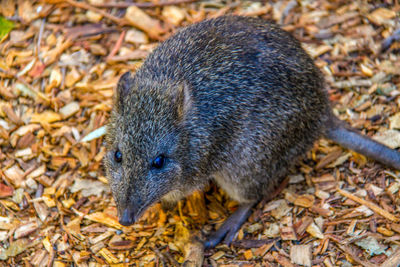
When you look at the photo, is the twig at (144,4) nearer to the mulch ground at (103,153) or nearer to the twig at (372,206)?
the mulch ground at (103,153)

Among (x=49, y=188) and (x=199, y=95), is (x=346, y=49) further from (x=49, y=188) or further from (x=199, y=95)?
(x=49, y=188)

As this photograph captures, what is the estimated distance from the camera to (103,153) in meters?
5.49

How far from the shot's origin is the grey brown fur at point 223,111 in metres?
4.40

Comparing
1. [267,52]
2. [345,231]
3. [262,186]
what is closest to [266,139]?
[262,186]

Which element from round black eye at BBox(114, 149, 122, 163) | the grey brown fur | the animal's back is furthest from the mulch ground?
round black eye at BBox(114, 149, 122, 163)

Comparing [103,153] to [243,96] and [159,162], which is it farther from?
[243,96]

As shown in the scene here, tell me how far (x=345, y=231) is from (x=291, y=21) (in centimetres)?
311

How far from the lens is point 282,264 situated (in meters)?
4.62

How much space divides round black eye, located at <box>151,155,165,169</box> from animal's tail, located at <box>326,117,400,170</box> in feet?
6.46

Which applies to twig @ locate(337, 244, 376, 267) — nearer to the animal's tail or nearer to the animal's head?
the animal's tail

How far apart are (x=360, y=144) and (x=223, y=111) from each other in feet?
5.12

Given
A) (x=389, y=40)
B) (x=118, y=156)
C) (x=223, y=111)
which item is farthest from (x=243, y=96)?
(x=389, y=40)

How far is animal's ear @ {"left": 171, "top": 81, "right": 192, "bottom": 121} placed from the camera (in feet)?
14.6

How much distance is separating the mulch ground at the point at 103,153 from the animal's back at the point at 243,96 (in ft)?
1.89
